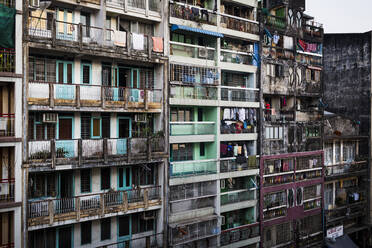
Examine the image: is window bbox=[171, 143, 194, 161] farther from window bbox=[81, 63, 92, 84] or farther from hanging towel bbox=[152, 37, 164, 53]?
window bbox=[81, 63, 92, 84]

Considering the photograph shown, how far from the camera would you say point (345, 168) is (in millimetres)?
32062

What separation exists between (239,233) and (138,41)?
570 inches

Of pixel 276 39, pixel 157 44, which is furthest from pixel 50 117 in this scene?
pixel 276 39

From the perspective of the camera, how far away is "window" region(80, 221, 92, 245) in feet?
61.9

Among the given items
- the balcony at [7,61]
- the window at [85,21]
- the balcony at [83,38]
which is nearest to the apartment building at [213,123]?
the balcony at [83,38]

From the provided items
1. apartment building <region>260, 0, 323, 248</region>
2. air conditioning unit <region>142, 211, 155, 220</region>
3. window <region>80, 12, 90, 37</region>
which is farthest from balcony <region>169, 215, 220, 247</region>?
window <region>80, 12, 90, 37</region>

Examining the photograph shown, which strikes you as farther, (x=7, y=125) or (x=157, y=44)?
(x=157, y=44)

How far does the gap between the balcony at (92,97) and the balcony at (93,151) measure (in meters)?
1.76

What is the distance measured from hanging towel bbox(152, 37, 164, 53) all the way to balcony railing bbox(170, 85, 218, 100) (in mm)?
2347

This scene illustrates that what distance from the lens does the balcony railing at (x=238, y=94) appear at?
24.1 metres

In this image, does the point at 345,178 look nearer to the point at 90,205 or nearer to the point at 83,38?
the point at 90,205

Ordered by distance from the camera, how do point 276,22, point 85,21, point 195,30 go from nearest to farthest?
point 85,21, point 195,30, point 276,22

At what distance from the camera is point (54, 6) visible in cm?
1805

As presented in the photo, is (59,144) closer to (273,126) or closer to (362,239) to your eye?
(273,126)
